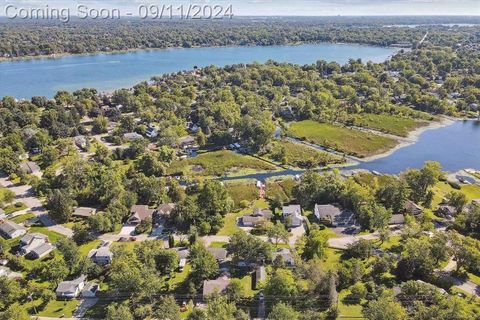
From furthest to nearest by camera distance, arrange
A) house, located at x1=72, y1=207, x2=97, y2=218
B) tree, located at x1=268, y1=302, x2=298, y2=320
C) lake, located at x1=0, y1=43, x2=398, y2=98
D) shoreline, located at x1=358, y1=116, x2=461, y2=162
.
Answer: lake, located at x1=0, y1=43, x2=398, y2=98 < shoreline, located at x1=358, y1=116, x2=461, y2=162 < house, located at x1=72, y1=207, x2=97, y2=218 < tree, located at x1=268, y1=302, x2=298, y2=320

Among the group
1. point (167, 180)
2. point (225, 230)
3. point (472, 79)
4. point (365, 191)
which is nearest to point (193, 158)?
point (167, 180)

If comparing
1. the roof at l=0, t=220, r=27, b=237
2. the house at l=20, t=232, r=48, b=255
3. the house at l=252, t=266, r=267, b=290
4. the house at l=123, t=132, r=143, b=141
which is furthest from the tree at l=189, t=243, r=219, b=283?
the house at l=123, t=132, r=143, b=141

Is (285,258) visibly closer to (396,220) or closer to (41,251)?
(396,220)

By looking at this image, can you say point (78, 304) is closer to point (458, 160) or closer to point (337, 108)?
point (458, 160)

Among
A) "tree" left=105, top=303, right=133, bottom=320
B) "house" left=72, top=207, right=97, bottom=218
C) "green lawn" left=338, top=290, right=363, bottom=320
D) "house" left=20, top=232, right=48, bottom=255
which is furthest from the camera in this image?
"house" left=72, top=207, right=97, bottom=218

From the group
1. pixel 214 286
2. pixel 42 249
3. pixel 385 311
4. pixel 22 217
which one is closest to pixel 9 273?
pixel 42 249

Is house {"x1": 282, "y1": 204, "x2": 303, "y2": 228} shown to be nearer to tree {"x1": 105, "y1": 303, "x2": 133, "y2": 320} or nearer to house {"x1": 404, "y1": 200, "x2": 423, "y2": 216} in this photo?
house {"x1": 404, "y1": 200, "x2": 423, "y2": 216}

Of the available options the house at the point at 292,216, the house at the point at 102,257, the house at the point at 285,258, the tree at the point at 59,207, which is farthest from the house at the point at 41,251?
the house at the point at 292,216

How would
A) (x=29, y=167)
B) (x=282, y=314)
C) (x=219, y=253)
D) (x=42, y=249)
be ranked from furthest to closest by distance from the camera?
(x=29, y=167), (x=42, y=249), (x=219, y=253), (x=282, y=314)
